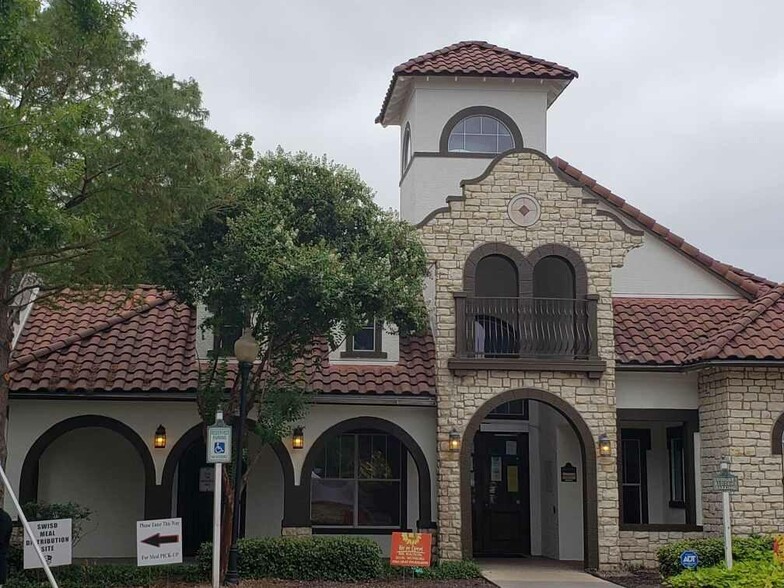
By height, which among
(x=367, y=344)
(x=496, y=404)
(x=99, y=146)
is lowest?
(x=496, y=404)

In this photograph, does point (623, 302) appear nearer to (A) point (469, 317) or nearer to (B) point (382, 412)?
(A) point (469, 317)

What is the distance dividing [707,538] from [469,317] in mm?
5664

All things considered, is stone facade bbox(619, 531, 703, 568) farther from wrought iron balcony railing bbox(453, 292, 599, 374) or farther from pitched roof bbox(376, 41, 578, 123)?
pitched roof bbox(376, 41, 578, 123)

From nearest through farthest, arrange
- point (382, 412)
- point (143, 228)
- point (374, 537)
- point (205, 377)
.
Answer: point (143, 228) < point (205, 377) < point (382, 412) < point (374, 537)

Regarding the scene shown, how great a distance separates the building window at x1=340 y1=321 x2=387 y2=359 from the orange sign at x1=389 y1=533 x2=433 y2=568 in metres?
4.57

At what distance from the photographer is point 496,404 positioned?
18.8 m

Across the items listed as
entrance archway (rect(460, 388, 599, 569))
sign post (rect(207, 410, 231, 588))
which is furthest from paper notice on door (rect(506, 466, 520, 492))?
sign post (rect(207, 410, 231, 588))

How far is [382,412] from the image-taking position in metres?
19.2

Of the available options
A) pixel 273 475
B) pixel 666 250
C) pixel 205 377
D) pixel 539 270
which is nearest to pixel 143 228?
pixel 205 377

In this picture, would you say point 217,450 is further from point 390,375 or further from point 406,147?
point 406,147

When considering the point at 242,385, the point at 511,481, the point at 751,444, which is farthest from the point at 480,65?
the point at 242,385

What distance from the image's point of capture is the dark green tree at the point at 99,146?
41.4 ft

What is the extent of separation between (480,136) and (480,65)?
61.1 inches

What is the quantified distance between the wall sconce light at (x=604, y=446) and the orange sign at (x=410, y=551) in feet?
13.9
